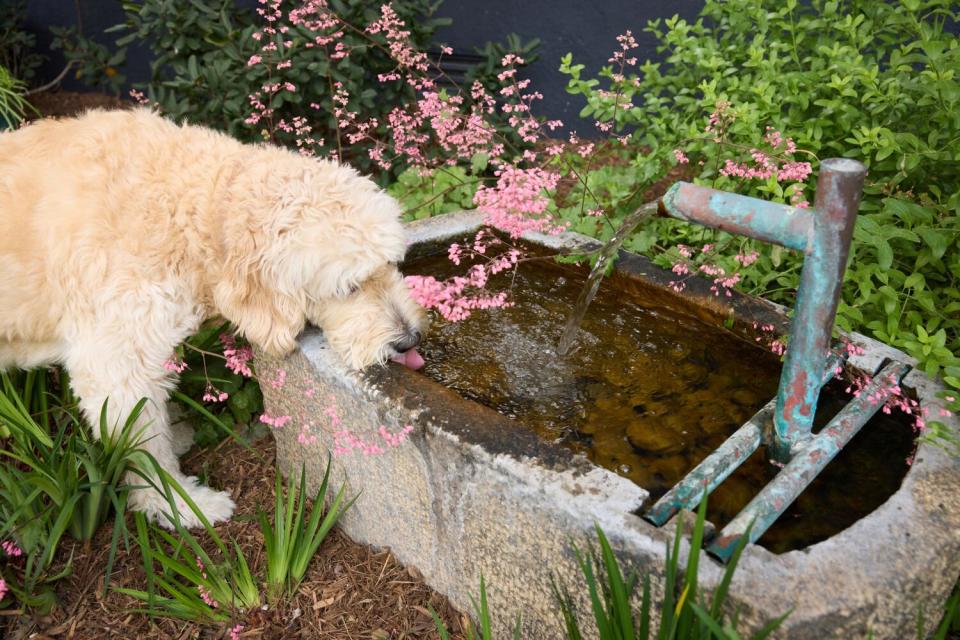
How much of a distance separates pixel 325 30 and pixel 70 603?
3159 mm

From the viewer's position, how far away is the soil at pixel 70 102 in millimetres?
6270

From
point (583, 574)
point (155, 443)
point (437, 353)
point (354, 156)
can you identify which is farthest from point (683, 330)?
point (354, 156)

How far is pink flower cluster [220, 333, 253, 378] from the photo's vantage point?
2824 mm

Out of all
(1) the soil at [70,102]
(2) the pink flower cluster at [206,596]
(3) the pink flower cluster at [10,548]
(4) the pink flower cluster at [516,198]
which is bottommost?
(2) the pink flower cluster at [206,596]

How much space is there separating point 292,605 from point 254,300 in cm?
109

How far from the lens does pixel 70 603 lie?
2.69 m

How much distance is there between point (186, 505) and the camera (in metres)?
2.95

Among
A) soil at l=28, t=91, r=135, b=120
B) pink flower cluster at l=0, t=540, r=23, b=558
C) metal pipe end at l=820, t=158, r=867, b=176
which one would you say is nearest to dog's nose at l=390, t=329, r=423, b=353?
metal pipe end at l=820, t=158, r=867, b=176

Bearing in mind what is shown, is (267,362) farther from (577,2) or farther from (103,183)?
(577,2)

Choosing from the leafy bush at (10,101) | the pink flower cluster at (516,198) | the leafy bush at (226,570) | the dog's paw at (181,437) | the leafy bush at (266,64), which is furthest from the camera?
the leafy bush at (10,101)

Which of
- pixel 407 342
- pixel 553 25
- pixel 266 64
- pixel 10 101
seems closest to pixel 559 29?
pixel 553 25

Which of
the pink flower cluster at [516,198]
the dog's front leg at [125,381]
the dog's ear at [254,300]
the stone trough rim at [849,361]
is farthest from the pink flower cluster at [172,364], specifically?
the pink flower cluster at [516,198]

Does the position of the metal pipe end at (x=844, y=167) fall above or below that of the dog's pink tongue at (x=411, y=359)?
above

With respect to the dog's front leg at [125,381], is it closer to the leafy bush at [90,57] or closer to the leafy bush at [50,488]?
the leafy bush at [50,488]
